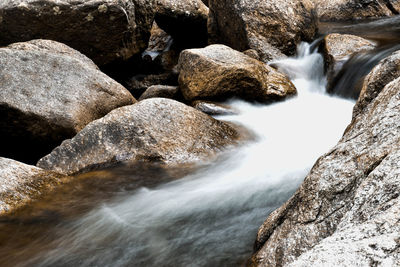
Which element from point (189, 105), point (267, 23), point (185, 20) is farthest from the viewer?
point (185, 20)

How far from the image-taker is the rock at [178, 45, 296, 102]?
798cm

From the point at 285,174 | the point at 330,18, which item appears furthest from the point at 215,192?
the point at 330,18

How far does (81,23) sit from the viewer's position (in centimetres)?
898

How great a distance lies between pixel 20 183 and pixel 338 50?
8226mm

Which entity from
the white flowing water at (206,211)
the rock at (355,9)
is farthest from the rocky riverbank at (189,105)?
the rock at (355,9)

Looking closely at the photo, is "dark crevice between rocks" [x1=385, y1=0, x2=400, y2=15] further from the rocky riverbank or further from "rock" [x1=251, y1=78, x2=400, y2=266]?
"rock" [x1=251, y1=78, x2=400, y2=266]

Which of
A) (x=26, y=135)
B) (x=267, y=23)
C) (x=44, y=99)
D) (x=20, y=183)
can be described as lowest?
(x=20, y=183)

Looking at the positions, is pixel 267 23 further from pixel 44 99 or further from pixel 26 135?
pixel 26 135

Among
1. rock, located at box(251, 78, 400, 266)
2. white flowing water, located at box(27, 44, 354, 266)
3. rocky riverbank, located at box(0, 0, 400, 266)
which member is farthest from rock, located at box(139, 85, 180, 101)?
rock, located at box(251, 78, 400, 266)

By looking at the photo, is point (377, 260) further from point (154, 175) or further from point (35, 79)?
point (35, 79)

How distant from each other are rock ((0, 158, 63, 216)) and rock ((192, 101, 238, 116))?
354 centimetres

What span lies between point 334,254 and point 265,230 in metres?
1.54

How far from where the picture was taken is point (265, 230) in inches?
115

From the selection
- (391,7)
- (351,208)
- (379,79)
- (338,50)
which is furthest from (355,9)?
(351,208)
